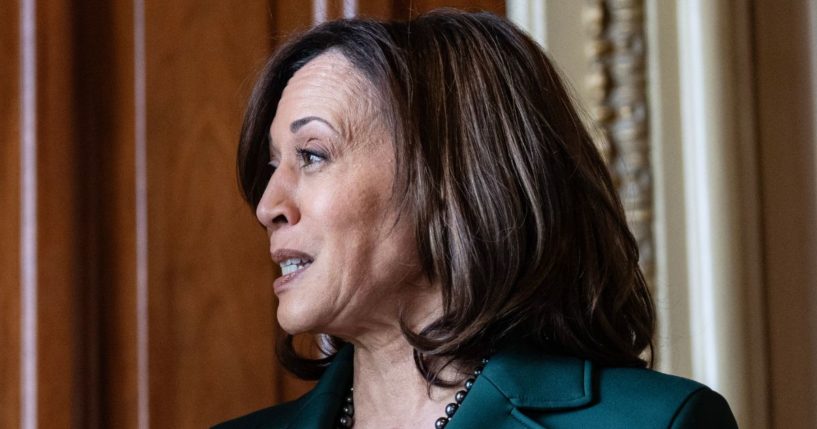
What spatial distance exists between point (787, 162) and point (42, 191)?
1207mm

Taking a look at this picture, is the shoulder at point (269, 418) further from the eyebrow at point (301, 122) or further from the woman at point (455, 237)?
the eyebrow at point (301, 122)

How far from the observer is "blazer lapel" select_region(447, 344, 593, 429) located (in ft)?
5.37

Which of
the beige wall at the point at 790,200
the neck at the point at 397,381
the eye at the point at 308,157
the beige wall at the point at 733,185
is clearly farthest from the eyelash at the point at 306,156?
the beige wall at the point at 790,200

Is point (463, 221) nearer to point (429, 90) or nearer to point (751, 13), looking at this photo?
point (429, 90)

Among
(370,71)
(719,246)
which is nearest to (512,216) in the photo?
(370,71)

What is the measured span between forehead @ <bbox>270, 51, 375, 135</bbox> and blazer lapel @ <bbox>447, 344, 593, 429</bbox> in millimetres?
380

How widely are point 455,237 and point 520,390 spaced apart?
212mm

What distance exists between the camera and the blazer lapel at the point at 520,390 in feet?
5.37

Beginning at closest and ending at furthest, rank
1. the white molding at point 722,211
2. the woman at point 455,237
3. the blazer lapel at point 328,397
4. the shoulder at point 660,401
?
the shoulder at point 660,401 → the woman at point 455,237 → the blazer lapel at point 328,397 → the white molding at point 722,211

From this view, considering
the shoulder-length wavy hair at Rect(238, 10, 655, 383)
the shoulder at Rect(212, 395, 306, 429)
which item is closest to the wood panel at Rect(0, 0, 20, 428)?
the shoulder at Rect(212, 395, 306, 429)

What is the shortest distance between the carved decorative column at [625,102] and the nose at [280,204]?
67 centimetres

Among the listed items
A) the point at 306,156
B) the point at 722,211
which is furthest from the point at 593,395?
the point at 722,211

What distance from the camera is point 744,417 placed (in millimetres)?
2137

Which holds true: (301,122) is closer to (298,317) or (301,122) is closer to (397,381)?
(298,317)
